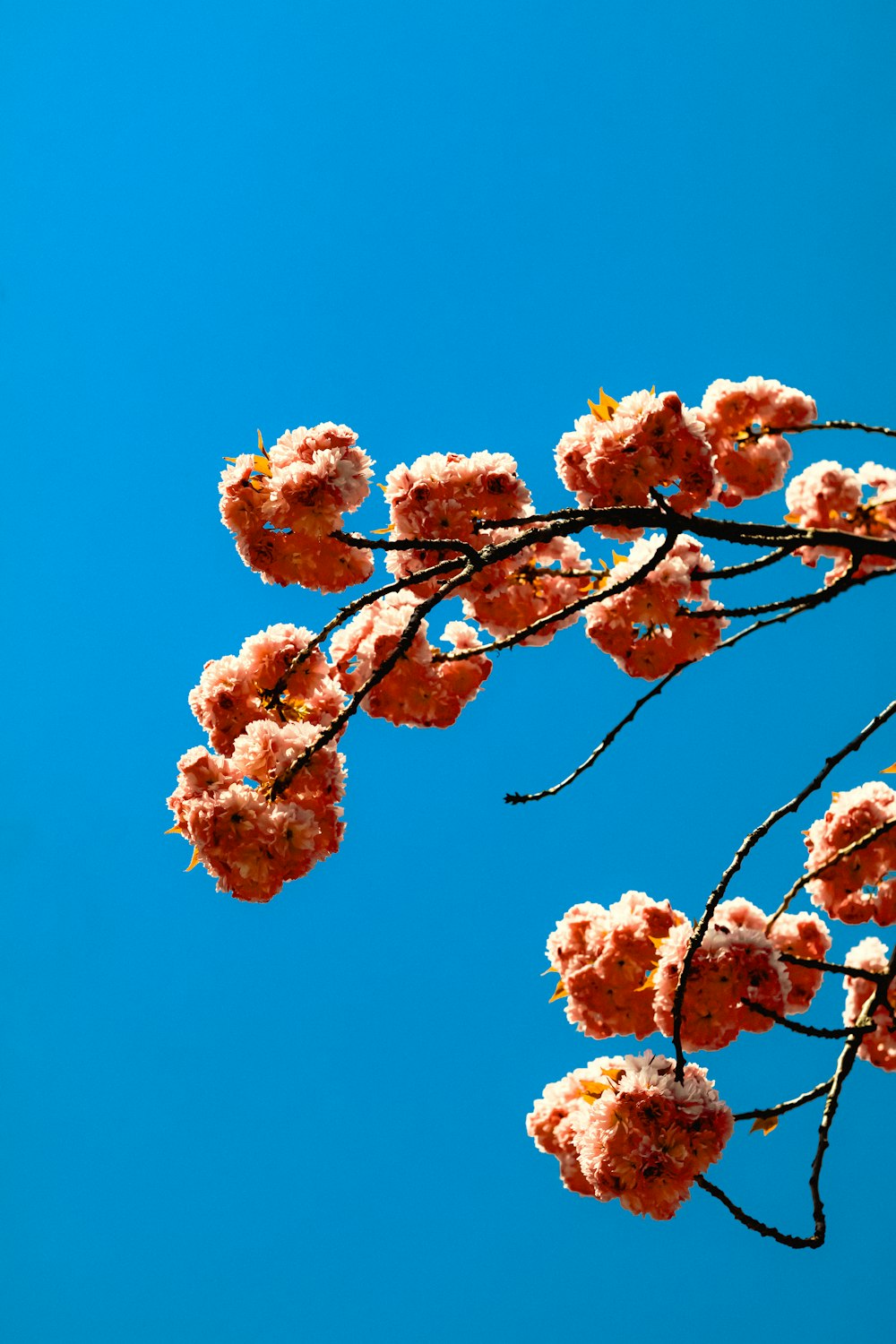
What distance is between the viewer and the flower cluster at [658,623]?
298 cm

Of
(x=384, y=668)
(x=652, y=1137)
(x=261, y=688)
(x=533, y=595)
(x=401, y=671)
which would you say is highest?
(x=533, y=595)

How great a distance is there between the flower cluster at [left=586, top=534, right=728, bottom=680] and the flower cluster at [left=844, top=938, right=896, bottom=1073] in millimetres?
1043

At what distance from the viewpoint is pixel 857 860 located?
3.06 meters

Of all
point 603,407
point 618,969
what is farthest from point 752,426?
point 618,969

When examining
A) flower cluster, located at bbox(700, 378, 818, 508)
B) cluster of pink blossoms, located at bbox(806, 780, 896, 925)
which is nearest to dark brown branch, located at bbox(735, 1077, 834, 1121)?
cluster of pink blossoms, located at bbox(806, 780, 896, 925)

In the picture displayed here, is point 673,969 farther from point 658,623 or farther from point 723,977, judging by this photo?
point 658,623

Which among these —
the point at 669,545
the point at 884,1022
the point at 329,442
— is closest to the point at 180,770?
the point at 329,442

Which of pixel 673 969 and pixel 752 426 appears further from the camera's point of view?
pixel 752 426

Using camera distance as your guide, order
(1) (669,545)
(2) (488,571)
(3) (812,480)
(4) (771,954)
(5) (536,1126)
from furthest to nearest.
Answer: (3) (812,480)
(5) (536,1126)
(2) (488,571)
(4) (771,954)
(1) (669,545)

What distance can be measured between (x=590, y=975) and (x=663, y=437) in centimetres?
142

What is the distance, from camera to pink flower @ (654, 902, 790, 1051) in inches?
97.0

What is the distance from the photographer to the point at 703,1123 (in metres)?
2.29

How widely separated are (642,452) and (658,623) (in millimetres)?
657

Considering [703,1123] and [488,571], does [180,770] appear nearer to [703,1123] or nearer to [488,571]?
[488,571]
